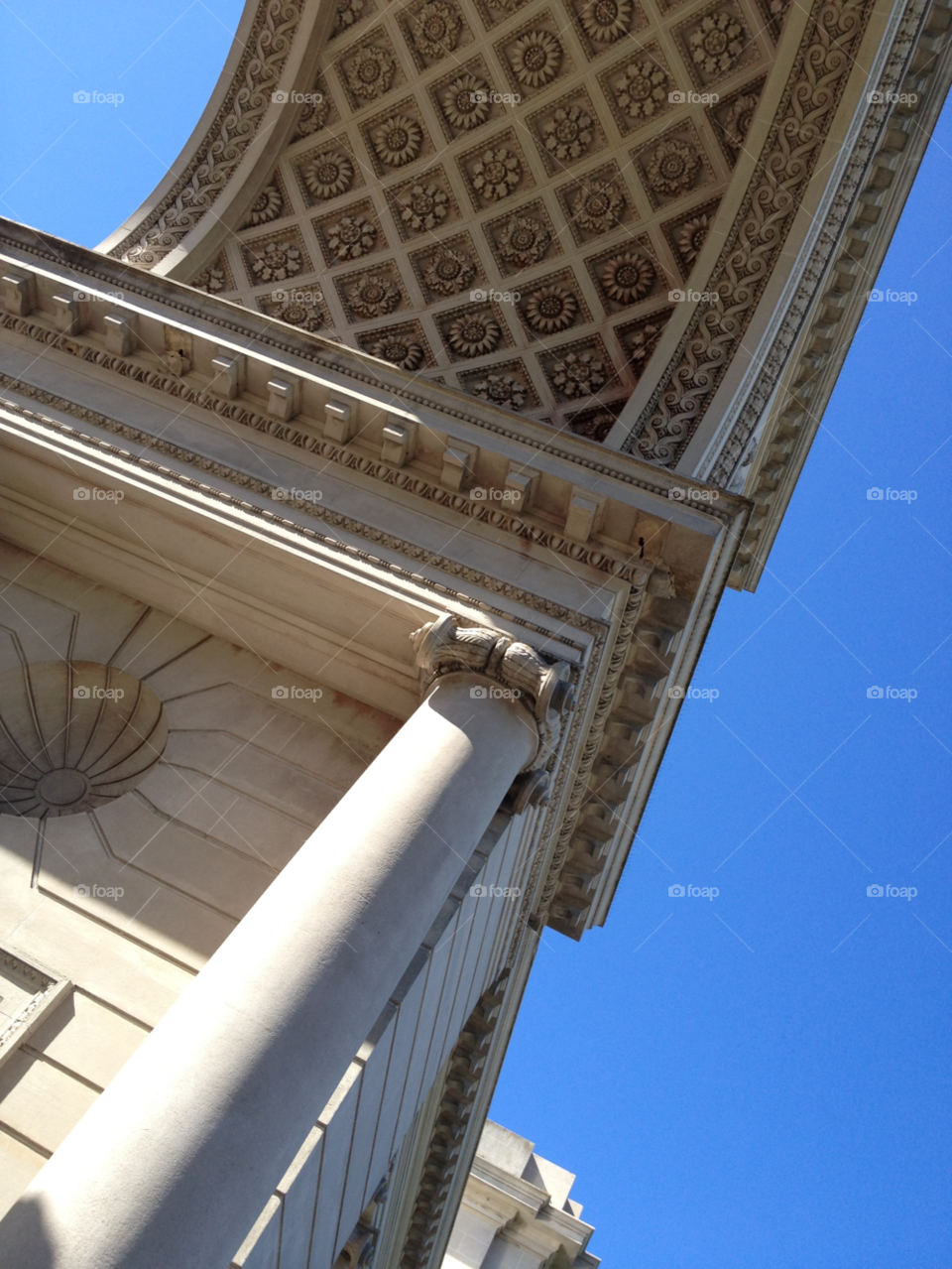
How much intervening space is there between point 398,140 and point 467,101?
1.22 metres

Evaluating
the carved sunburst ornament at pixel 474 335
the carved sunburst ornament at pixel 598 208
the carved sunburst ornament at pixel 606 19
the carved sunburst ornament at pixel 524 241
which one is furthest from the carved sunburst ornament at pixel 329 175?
the carved sunburst ornament at pixel 606 19

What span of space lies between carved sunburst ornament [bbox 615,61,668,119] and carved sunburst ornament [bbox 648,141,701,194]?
0.60m

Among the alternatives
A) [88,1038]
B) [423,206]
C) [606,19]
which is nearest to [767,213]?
[606,19]

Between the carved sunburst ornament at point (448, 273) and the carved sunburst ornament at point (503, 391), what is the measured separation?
181 cm

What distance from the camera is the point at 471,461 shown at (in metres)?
10.2

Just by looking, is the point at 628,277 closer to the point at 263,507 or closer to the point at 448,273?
the point at 448,273

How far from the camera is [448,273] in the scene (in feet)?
47.2

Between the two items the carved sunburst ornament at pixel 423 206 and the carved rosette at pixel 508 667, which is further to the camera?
the carved sunburst ornament at pixel 423 206

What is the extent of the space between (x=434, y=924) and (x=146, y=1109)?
2.81 m

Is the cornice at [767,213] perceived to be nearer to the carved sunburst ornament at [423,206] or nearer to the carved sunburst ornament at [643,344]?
the carved sunburst ornament at [643,344]

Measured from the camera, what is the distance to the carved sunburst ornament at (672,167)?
1367cm

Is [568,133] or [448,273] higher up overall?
[568,133]

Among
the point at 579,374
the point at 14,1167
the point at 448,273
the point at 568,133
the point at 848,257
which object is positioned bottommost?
the point at 14,1167

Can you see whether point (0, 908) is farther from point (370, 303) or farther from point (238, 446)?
point (370, 303)
